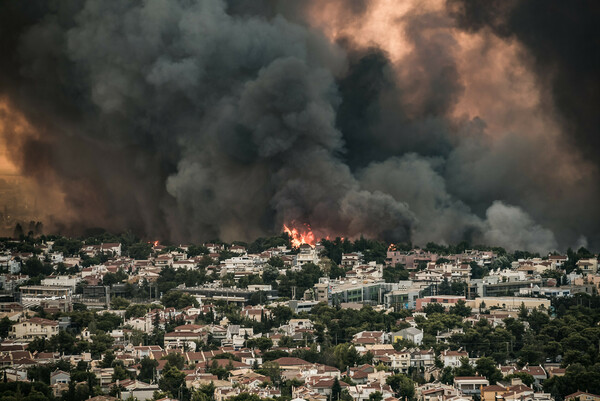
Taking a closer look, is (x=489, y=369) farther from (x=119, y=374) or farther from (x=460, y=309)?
(x=119, y=374)

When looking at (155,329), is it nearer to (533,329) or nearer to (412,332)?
(412,332)

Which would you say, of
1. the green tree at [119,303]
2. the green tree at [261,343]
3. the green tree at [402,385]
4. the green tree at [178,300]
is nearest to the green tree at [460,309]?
the green tree at [261,343]

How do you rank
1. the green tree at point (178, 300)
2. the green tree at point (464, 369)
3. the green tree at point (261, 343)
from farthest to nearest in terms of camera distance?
the green tree at point (178, 300) < the green tree at point (261, 343) < the green tree at point (464, 369)

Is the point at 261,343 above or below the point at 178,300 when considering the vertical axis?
below

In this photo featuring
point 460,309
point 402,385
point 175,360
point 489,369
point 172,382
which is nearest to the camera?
point 172,382

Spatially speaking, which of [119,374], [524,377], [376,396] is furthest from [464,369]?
[119,374]

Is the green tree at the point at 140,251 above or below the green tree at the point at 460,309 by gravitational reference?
above

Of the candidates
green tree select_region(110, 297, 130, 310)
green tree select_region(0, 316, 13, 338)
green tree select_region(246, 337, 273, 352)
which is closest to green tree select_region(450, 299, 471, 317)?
green tree select_region(246, 337, 273, 352)

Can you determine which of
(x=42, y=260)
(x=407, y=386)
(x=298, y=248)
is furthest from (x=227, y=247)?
(x=407, y=386)

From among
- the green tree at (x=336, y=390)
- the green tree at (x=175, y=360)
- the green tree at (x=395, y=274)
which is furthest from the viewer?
the green tree at (x=395, y=274)

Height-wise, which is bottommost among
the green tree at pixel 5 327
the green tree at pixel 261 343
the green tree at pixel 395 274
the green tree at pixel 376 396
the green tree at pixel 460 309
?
the green tree at pixel 376 396

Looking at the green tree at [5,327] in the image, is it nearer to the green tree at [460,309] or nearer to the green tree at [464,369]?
the green tree at [464,369]
